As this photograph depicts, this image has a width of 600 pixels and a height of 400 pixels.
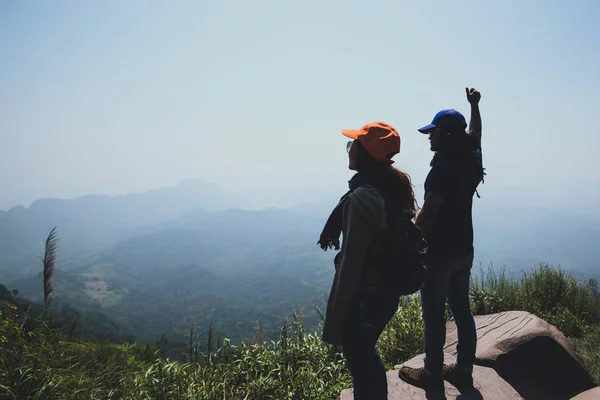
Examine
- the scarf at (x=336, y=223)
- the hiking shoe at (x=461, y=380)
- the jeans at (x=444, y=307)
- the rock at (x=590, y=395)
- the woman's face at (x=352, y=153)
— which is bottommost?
the rock at (x=590, y=395)

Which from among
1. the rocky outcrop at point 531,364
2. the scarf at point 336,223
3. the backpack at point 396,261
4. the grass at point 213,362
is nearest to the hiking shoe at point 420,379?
the rocky outcrop at point 531,364

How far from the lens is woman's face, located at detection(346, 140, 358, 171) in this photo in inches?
98.8

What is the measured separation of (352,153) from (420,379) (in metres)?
2.14

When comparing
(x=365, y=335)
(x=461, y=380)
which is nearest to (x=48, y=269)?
(x=365, y=335)

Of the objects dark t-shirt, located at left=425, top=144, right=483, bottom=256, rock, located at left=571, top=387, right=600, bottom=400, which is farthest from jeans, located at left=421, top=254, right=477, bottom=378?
rock, located at left=571, top=387, right=600, bottom=400

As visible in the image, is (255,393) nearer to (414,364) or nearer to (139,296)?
(414,364)

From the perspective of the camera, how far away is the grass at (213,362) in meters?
3.35

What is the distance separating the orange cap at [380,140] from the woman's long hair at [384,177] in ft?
0.16

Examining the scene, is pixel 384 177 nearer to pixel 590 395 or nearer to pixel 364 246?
pixel 364 246

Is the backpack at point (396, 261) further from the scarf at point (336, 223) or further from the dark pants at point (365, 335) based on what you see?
the scarf at point (336, 223)

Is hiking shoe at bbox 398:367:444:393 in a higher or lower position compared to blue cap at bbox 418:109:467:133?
lower

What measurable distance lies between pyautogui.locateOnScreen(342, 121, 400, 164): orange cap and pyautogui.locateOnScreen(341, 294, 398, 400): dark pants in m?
0.88

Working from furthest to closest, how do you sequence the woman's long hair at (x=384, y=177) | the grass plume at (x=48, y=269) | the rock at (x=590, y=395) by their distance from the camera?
the grass plume at (x=48, y=269) < the rock at (x=590, y=395) < the woman's long hair at (x=384, y=177)

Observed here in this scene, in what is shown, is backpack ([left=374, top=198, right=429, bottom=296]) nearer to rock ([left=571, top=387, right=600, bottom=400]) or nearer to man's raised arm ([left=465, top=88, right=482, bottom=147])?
man's raised arm ([left=465, top=88, right=482, bottom=147])
